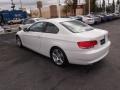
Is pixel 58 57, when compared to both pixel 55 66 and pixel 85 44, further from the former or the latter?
pixel 85 44

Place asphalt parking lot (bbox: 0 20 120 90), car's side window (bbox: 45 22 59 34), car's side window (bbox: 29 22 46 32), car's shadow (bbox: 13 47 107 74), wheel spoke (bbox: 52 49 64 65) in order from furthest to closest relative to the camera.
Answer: car's side window (bbox: 29 22 46 32), car's side window (bbox: 45 22 59 34), wheel spoke (bbox: 52 49 64 65), car's shadow (bbox: 13 47 107 74), asphalt parking lot (bbox: 0 20 120 90)

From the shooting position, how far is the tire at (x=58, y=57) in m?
4.94

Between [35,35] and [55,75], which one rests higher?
[35,35]

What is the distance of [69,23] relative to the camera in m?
5.39

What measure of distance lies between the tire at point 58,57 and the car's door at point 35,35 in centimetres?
84

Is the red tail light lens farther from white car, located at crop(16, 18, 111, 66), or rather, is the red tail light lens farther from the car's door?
the car's door

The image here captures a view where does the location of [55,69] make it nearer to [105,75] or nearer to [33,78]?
[33,78]

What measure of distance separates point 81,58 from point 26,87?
5.48 feet

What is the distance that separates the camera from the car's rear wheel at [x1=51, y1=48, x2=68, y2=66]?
194 inches

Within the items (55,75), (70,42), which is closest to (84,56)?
(70,42)

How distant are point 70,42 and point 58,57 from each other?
842 mm

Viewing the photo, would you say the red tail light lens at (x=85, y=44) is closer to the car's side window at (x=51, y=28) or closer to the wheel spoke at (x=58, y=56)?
the wheel spoke at (x=58, y=56)

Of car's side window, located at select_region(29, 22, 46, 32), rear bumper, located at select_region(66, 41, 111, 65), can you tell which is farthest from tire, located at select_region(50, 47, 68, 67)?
car's side window, located at select_region(29, 22, 46, 32)

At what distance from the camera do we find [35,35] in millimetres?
6043
